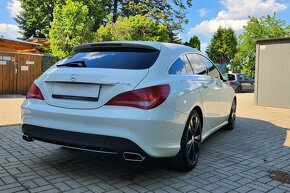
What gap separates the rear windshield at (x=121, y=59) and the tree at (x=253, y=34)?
27.6 meters

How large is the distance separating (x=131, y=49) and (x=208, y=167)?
6.24 ft

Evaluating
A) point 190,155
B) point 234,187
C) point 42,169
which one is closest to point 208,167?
point 190,155

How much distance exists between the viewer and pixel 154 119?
334 centimetres

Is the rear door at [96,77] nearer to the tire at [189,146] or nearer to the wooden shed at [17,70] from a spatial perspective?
the tire at [189,146]

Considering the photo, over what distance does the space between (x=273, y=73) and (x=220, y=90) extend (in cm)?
772

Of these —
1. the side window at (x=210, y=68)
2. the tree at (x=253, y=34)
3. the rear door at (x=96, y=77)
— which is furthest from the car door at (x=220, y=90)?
the tree at (x=253, y=34)

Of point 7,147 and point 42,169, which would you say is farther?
point 7,147

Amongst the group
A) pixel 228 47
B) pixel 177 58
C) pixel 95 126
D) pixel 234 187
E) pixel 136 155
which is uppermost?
pixel 228 47

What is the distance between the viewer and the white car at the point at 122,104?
3.32 m

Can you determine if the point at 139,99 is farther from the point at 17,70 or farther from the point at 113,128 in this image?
the point at 17,70

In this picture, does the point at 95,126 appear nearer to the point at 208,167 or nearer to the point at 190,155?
the point at 190,155

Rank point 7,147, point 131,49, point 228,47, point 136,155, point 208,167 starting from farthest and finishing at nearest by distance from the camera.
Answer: point 228,47 < point 7,147 < point 208,167 < point 131,49 < point 136,155

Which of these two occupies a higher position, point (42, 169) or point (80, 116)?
point (80, 116)

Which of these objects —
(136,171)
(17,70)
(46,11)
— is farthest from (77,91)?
(46,11)
